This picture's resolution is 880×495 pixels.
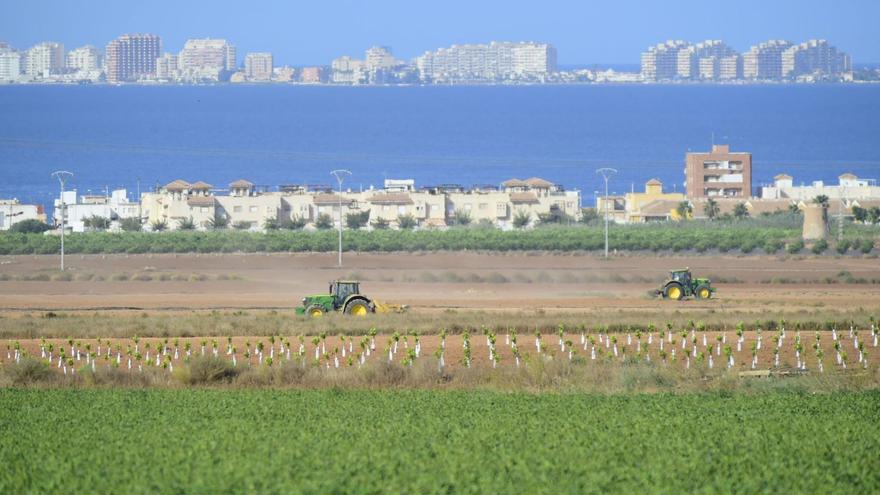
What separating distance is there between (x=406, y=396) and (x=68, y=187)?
4993 inches

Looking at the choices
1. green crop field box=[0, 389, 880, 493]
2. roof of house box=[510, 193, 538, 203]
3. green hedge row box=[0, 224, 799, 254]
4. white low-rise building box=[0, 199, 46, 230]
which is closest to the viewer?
green crop field box=[0, 389, 880, 493]

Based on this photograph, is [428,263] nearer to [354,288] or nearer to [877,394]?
[354,288]

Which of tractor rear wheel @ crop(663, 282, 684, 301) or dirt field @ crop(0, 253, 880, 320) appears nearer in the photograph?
dirt field @ crop(0, 253, 880, 320)

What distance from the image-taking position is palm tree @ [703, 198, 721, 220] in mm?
92481

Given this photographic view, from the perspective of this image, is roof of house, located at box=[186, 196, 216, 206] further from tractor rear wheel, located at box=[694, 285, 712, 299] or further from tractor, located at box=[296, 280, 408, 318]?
tractor, located at box=[296, 280, 408, 318]

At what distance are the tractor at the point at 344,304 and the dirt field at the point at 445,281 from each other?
233 cm

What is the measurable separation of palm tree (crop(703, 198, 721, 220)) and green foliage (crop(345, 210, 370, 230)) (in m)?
21.3

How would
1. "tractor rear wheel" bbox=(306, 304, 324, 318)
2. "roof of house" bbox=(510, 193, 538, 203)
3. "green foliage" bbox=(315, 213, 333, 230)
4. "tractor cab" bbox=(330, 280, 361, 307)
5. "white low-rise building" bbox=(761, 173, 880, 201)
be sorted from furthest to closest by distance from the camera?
"white low-rise building" bbox=(761, 173, 880, 201)
"roof of house" bbox=(510, 193, 538, 203)
"green foliage" bbox=(315, 213, 333, 230)
"tractor cab" bbox=(330, 280, 361, 307)
"tractor rear wheel" bbox=(306, 304, 324, 318)

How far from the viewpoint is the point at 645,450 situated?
832 inches

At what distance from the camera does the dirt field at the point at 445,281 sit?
162 ft

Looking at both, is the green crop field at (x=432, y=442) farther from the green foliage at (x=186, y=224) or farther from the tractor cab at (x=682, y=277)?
the green foliage at (x=186, y=224)

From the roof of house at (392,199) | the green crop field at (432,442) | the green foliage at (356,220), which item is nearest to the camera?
the green crop field at (432,442)

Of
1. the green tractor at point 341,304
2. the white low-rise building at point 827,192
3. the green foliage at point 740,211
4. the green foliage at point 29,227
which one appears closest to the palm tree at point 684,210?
the green foliage at point 740,211

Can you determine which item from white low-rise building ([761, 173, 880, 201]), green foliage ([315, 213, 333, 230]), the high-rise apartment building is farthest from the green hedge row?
the high-rise apartment building
